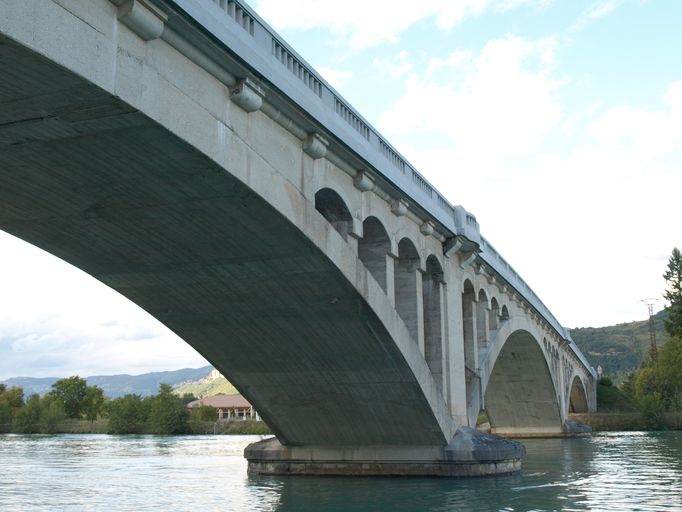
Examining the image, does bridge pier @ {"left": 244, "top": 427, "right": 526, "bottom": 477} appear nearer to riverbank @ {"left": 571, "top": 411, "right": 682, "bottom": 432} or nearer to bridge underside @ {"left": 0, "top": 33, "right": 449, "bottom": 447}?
bridge underside @ {"left": 0, "top": 33, "right": 449, "bottom": 447}

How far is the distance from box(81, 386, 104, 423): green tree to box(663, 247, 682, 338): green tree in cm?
8844

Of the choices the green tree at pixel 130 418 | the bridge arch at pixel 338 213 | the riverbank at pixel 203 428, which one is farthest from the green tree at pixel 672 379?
the bridge arch at pixel 338 213

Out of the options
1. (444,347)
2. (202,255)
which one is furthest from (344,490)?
(202,255)

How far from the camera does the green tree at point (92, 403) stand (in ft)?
443

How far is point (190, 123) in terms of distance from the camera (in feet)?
44.4

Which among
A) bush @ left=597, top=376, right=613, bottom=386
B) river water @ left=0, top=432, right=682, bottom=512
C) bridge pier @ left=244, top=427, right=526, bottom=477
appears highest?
bush @ left=597, top=376, right=613, bottom=386

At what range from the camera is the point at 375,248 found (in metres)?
23.9

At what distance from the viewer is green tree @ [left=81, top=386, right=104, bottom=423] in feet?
443

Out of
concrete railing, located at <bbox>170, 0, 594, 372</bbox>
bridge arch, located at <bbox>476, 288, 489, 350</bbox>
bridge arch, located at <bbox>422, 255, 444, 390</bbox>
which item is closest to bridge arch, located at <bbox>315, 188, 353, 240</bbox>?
concrete railing, located at <bbox>170, 0, 594, 372</bbox>

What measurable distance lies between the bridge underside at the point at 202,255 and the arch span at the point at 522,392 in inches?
1072

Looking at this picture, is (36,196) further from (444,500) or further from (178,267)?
(444,500)

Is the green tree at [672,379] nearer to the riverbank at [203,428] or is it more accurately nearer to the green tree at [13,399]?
the riverbank at [203,428]

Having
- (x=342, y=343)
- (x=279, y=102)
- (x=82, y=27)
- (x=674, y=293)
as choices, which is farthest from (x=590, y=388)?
(x=82, y=27)

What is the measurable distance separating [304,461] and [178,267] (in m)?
11.3
